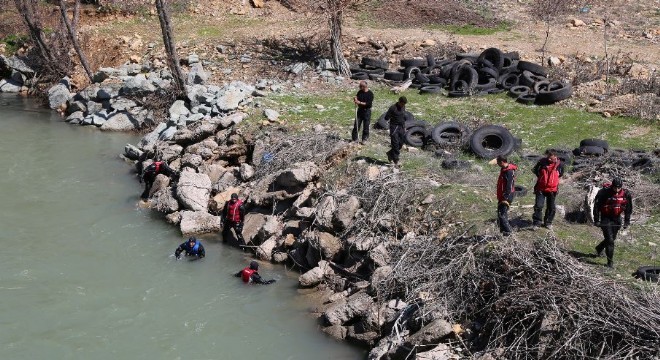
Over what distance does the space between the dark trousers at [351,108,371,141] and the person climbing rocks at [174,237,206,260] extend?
435cm

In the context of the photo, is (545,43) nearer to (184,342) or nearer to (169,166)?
(169,166)

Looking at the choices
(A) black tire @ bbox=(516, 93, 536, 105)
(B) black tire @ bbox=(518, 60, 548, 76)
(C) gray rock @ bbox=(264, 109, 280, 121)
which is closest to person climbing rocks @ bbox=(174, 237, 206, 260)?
(C) gray rock @ bbox=(264, 109, 280, 121)

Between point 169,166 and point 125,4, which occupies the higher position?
point 125,4

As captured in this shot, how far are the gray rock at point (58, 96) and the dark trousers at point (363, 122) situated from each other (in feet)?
43.5

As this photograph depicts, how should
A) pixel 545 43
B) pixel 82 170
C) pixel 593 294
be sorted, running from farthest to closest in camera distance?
pixel 545 43, pixel 82 170, pixel 593 294

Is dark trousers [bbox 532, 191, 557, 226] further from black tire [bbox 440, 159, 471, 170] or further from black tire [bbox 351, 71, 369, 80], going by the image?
black tire [bbox 351, 71, 369, 80]

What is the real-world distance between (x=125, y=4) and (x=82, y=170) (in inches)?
529

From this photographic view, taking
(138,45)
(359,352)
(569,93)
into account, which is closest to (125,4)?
(138,45)

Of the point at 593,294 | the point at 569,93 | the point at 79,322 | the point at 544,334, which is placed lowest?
the point at 79,322

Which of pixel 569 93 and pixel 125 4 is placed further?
pixel 125 4

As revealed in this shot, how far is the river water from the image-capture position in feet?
37.3

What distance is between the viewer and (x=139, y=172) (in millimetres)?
18922

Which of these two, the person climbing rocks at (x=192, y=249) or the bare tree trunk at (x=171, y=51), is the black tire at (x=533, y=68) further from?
the person climbing rocks at (x=192, y=249)

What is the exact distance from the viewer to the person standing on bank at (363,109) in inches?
596
